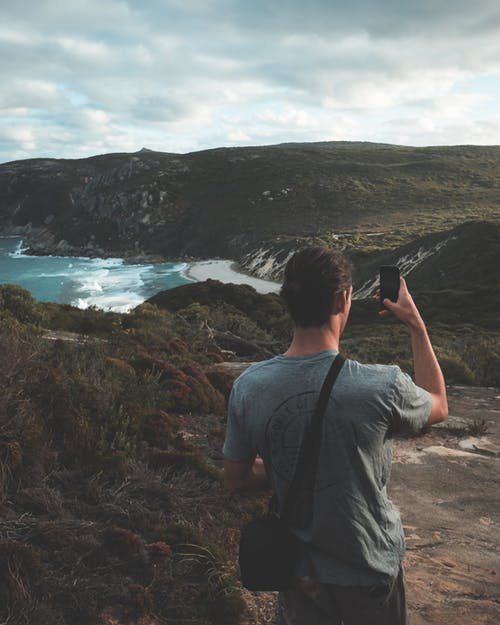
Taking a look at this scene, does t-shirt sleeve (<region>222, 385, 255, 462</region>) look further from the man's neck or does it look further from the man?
the man's neck

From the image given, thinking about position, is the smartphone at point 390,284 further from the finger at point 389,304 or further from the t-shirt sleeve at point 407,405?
the t-shirt sleeve at point 407,405

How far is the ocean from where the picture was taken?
53.7 metres

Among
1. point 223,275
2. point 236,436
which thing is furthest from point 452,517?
point 223,275

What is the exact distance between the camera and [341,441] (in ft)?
5.86

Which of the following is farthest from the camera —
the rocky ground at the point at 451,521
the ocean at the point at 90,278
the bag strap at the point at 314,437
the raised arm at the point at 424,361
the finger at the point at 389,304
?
the ocean at the point at 90,278

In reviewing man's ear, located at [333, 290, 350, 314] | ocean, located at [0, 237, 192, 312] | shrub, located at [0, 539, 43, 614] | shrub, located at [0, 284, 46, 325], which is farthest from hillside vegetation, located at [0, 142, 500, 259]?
man's ear, located at [333, 290, 350, 314]

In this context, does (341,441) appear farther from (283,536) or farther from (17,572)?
(17,572)

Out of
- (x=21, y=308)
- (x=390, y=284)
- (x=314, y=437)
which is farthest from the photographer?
(x=21, y=308)

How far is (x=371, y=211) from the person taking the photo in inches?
3418

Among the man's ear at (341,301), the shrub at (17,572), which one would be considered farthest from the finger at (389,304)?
the shrub at (17,572)

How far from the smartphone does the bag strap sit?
0.45m

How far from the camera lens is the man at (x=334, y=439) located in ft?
5.89

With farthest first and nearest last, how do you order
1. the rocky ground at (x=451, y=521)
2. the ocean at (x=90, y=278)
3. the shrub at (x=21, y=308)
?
the ocean at (x=90, y=278) < the shrub at (x=21, y=308) < the rocky ground at (x=451, y=521)

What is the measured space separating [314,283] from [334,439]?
51cm
